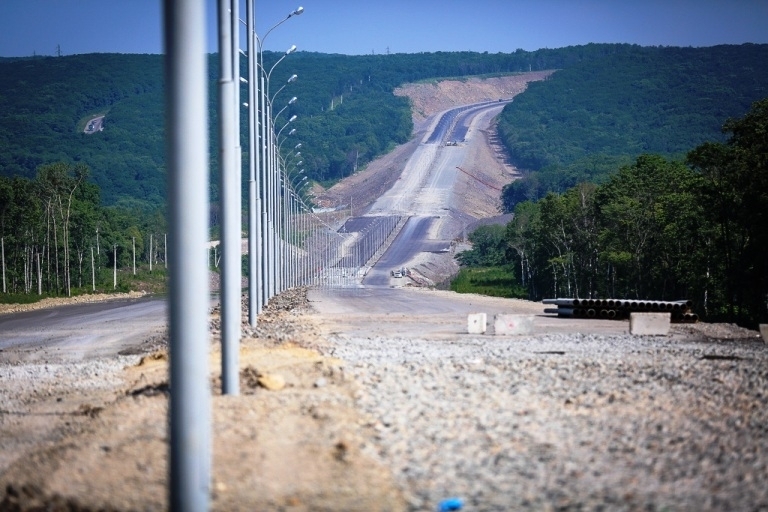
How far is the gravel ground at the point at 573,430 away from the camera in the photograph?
31.7 feet

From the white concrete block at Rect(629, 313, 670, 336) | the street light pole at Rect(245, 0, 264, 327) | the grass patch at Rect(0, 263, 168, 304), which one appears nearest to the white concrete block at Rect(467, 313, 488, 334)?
the white concrete block at Rect(629, 313, 670, 336)

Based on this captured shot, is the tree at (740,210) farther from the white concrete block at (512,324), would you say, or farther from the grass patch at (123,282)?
the grass patch at (123,282)

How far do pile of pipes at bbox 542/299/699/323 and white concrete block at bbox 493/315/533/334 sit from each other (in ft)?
25.2

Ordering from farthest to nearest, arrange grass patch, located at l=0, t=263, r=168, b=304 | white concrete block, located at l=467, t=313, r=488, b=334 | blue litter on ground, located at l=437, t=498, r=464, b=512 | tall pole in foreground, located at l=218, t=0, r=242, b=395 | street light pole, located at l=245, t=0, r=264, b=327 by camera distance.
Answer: grass patch, located at l=0, t=263, r=168, b=304 → street light pole, located at l=245, t=0, r=264, b=327 → white concrete block, located at l=467, t=313, r=488, b=334 → tall pole in foreground, located at l=218, t=0, r=242, b=395 → blue litter on ground, located at l=437, t=498, r=464, b=512

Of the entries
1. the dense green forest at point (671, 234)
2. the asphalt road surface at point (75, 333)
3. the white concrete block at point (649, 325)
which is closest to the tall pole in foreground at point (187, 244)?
the asphalt road surface at point (75, 333)

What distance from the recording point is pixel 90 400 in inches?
750

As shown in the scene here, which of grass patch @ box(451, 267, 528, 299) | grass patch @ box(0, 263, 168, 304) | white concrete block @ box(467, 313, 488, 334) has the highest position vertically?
white concrete block @ box(467, 313, 488, 334)

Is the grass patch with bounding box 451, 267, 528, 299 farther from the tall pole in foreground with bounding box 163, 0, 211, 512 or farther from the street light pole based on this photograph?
the tall pole in foreground with bounding box 163, 0, 211, 512

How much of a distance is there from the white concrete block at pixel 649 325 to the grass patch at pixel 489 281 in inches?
2765

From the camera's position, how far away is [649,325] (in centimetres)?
3158

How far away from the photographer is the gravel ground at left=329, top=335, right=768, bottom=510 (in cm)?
966

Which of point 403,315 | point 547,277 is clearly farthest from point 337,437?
point 547,277

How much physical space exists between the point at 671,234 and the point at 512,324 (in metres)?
42.5

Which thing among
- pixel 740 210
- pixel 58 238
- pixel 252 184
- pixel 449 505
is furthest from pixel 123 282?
pixel 449 505
